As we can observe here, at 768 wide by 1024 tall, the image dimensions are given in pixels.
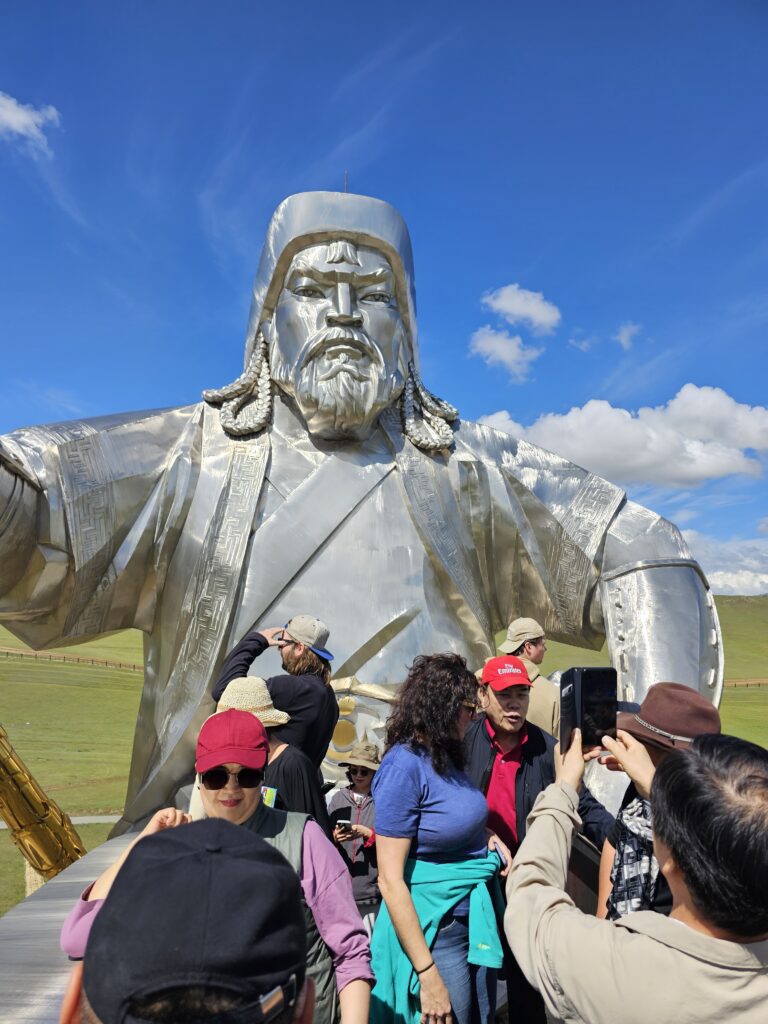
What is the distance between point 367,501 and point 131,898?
3.73 metres

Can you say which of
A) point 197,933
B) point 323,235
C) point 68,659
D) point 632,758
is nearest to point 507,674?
point 632,758

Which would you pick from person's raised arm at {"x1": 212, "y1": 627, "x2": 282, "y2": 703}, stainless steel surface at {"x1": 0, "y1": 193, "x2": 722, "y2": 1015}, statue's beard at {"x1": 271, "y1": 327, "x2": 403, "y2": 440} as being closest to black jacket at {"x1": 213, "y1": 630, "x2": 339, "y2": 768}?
person's raised arm at {"x1": 212, "y1": 627, "x2": 282, "y2": 703}

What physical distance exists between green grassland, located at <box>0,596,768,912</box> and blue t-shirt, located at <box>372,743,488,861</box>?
193 inches

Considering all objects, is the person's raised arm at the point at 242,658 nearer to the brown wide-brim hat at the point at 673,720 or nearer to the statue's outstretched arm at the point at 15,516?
the brown wide-brim hat at the point at 673,720

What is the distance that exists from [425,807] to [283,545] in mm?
2327

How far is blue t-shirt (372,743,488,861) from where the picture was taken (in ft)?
6.83

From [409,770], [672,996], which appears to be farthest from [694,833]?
[409,770]

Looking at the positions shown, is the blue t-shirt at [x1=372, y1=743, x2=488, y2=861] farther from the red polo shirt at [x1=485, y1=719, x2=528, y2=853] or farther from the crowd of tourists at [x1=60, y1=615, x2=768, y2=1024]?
the red polo shirt at [x1=485, y1=719, x2=528, y2=853]

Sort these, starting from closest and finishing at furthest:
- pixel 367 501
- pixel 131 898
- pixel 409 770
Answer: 1. pixel 131 898
2. pixel 409 770
3. pixel 367 501

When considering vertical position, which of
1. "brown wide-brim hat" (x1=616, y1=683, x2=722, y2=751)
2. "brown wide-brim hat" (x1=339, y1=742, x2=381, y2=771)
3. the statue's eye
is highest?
the statue's eye

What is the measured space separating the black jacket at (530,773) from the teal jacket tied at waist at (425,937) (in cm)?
41

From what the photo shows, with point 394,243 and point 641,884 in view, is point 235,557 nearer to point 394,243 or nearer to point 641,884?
point 394,243

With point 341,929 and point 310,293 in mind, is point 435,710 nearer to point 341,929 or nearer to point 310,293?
point 341,929

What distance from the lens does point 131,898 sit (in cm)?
83
